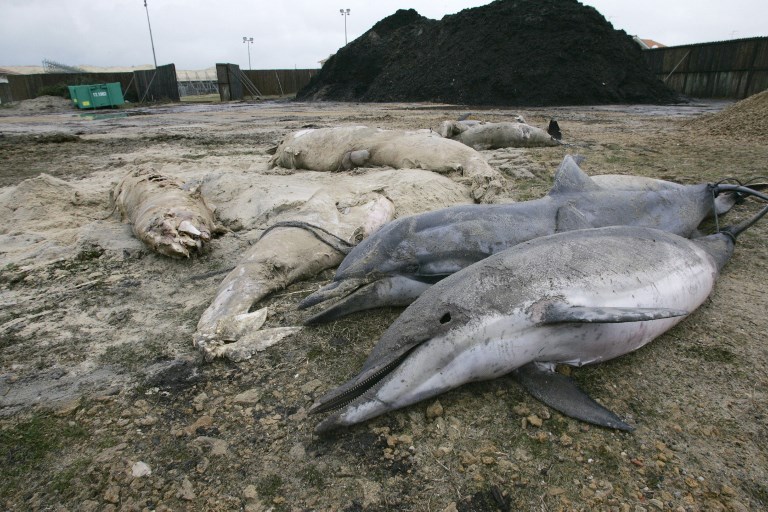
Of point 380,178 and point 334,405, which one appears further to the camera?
point 380,178

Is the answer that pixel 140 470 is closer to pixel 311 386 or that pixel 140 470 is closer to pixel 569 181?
pixel 311 386

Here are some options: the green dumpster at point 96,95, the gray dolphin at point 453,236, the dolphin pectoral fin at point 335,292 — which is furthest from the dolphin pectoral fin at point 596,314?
the green dumpster at point 96,95

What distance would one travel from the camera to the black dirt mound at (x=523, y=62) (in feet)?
66.5

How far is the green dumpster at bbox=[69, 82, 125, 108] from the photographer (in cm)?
2598

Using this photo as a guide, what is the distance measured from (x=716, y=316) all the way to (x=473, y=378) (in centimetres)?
180

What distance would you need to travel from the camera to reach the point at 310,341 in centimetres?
289

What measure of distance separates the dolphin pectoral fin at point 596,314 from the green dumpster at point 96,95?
3071cm

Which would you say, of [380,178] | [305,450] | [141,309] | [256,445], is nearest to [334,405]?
[305,450]

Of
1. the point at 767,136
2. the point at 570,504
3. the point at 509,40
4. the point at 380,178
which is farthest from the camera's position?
the point at 509,40

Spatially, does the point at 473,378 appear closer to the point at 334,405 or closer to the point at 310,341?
the point at 334,405

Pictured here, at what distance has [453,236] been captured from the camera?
3.28 metres

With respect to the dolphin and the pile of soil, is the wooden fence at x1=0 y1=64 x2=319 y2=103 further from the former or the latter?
the dolphin

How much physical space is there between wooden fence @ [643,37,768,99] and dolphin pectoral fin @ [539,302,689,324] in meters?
25.0

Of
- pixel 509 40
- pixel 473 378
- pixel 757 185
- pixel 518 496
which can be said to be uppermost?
pixel 509 40
